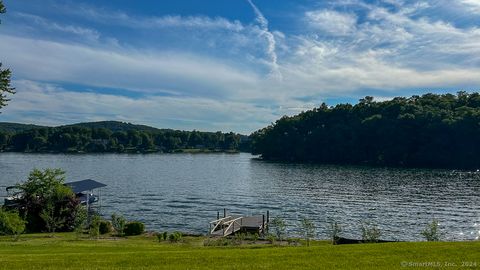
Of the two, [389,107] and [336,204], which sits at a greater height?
[389,107]

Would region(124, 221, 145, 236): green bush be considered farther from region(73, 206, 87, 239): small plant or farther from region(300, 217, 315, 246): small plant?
region(300, 217, 315, 246): small plant

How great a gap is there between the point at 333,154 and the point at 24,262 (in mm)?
138837

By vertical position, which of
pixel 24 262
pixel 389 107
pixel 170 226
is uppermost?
pixel 389 107

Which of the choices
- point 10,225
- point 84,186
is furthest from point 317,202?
point 10,225


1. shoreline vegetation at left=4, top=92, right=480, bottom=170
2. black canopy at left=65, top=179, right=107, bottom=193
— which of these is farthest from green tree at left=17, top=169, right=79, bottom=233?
shoreline vegetation at left=4, top=92, right=480, bottom=170

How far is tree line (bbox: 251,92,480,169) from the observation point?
405 feet

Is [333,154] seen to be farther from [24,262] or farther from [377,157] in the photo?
[24,262]

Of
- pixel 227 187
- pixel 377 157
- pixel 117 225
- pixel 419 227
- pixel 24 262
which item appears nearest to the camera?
pixel 24 262

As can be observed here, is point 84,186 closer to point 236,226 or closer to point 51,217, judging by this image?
point 51,217

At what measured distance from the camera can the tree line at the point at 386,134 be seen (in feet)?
405

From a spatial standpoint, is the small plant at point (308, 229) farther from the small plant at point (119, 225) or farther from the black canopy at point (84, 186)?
the black canopy at point (84, 186)

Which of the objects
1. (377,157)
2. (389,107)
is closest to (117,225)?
(377,157)

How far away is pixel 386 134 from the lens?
137 meters

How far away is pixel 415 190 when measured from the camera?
6906 centimetres
